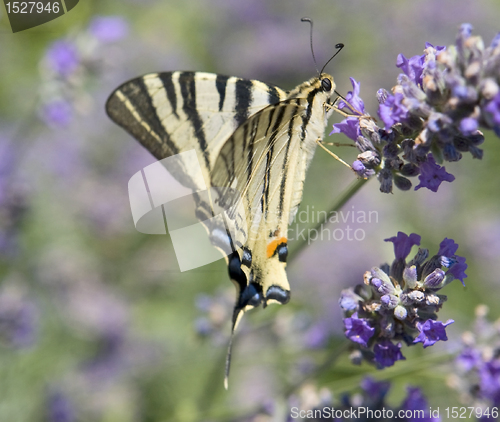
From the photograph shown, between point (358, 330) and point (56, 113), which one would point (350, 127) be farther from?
point (56, 113)

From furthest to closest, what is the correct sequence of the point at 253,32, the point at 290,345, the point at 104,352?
the point at 253,32
the point at 104,352
the point at 290,345

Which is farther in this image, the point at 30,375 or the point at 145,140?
the point at 30,375

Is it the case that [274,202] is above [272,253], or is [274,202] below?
above

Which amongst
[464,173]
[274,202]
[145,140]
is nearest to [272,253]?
[274,202]

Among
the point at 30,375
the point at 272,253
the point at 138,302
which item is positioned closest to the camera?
the point at 272,253

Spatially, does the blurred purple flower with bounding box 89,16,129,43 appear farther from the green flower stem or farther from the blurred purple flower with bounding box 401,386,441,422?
the blurred purple flower with bounding box 401,386,441,422

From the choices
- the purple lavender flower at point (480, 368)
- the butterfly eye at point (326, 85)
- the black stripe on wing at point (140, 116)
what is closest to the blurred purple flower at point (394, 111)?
the butterfly eye at point (326, 85)

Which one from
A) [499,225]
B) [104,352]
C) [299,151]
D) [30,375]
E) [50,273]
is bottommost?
[499,225]

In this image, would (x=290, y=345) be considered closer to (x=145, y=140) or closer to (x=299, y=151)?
(x=299, y=151)
